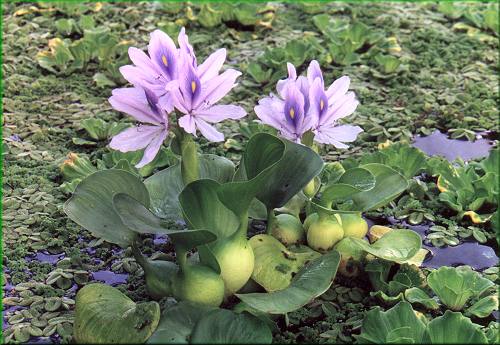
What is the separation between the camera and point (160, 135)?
228 centimetres

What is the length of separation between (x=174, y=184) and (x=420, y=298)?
36.3 inches

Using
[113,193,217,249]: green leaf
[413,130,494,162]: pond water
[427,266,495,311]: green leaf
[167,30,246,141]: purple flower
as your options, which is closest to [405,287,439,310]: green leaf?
[427,266,495,311]: green leaf

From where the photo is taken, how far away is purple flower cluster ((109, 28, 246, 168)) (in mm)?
2211

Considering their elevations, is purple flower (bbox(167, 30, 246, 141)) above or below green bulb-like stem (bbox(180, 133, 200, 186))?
above

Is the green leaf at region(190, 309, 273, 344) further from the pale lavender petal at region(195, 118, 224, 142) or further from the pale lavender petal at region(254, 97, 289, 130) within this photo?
the pale lavender petal at region(254, 97, 289, 130)

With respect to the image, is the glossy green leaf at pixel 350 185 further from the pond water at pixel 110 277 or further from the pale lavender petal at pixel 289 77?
the pond water at pixel 110 277

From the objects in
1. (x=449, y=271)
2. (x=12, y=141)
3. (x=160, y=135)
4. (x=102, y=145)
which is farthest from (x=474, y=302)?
(x=12, y=141)

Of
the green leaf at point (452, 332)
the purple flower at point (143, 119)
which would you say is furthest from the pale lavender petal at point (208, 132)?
the green leaf at point (452, 332)

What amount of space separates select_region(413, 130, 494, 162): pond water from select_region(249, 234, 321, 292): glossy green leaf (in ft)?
4.03

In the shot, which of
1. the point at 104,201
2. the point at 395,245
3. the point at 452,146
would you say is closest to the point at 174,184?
the point at 104,201

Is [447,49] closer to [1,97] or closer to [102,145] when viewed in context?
[102,145]

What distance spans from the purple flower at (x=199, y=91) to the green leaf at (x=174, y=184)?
41 cm

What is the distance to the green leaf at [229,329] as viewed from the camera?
2.09m

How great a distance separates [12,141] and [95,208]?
4.29ft
